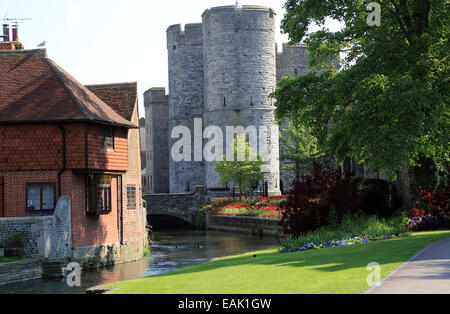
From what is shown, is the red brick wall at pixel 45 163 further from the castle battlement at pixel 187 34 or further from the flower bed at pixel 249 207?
the castle battlement at pixel 187 34

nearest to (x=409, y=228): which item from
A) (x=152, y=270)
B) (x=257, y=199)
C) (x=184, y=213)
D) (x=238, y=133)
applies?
(x=152, y=270)

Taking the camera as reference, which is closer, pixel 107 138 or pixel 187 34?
pixel 107 138

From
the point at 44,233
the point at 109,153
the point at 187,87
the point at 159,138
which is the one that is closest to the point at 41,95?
the point at 109,153

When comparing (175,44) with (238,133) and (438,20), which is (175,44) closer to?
(238,133)

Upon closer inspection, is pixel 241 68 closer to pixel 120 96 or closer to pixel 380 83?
pixel 120 96

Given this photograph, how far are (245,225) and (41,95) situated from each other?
20.1 meters

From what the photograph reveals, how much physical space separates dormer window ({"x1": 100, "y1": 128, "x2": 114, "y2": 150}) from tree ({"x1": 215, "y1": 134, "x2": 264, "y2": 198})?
27.6m

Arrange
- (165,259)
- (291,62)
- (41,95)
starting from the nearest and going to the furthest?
(41,95), (165,259), (291,62)

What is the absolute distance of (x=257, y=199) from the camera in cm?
4900

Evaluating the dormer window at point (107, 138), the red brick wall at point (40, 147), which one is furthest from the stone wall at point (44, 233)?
the dormer window at point (107, 138)

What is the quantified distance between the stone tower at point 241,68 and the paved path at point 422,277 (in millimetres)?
44538

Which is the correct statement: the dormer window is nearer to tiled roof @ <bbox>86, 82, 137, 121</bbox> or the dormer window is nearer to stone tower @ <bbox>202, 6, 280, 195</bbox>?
tiled roof @ <bbox>86, 82, 137, 121</bbox>

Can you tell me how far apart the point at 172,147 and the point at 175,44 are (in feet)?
35.1

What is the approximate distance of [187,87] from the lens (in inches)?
2530
